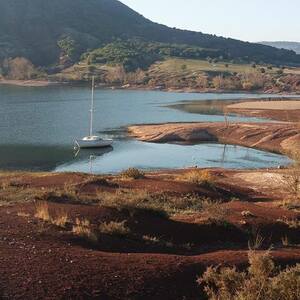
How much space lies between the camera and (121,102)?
11969 cm

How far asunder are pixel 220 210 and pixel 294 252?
4972 mm

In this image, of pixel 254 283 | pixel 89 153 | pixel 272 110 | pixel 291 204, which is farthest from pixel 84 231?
pixel 272 110

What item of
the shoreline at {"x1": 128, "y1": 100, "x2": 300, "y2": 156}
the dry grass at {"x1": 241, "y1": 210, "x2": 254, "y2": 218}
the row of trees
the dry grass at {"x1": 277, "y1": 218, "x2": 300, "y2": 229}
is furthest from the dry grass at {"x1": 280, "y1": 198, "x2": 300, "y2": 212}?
the row of trees

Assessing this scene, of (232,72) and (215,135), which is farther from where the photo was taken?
(232,72)

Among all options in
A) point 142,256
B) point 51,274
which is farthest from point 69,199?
point 51,274

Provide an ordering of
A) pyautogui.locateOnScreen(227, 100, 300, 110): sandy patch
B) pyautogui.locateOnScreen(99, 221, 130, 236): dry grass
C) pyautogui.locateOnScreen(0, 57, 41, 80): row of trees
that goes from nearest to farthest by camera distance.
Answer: pyautogui.locateOnScreen(99, 221, 130, 236): dry grass, pyautogui.locateOnScreen(227, 100, 300, 110): sandy patch, pyautogui.locateOnScreen(0, 57, 41, 80): row of trees

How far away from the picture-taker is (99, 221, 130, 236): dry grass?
16328 mm

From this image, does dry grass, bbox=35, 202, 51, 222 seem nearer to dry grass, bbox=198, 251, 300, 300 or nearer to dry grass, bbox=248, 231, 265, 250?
dry grass, bbox=198, 251, 300, 300

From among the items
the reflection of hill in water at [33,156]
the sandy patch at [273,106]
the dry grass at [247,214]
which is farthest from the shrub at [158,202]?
the sandy patch at [273,106]

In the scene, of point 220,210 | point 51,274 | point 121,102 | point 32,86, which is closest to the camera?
point 51,274

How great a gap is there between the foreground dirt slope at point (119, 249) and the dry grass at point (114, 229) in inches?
6.5

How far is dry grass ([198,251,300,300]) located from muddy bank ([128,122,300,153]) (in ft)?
181

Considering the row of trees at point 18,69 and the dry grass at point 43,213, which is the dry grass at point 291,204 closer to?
the dry grass at point 43,213

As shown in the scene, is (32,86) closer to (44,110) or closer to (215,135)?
(44,110)
